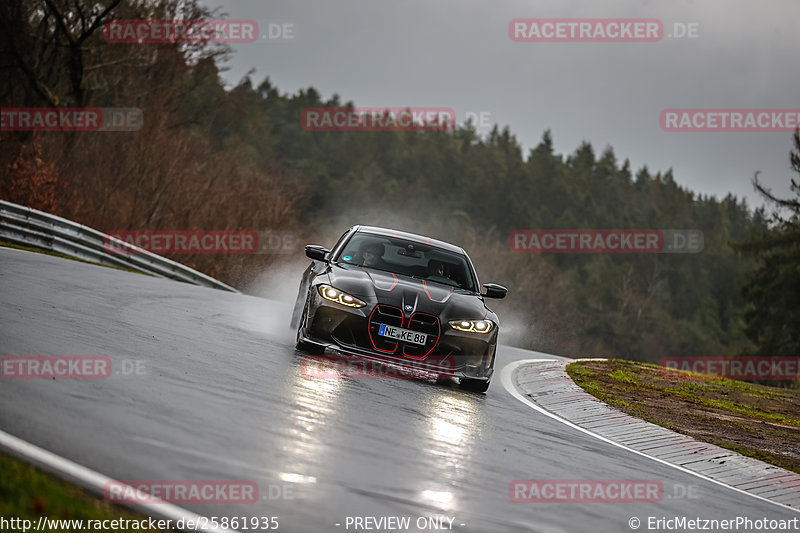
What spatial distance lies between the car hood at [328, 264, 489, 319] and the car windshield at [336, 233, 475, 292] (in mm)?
363

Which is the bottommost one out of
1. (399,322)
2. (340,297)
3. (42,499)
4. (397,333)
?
(42,499)

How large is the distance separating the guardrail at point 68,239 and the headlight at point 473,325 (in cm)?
1393

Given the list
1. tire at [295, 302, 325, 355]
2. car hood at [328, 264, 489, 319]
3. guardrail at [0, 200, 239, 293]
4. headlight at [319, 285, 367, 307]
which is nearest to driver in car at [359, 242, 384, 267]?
car hood at [328, 264, 489, 319]

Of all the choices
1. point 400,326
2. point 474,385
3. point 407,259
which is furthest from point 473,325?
point 407,259

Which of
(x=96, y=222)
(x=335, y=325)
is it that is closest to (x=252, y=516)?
(x=335, y=325)

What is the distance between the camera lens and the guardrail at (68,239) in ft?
70.8

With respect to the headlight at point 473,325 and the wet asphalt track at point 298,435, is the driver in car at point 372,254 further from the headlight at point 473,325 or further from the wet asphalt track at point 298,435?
the headlight at point 473,325

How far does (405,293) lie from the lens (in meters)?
10.6

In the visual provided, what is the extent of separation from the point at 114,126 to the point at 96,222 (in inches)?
270

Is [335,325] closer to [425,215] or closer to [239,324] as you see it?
[239,324]

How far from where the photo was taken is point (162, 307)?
14.1 metres

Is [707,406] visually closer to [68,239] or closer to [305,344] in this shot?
[305,344]

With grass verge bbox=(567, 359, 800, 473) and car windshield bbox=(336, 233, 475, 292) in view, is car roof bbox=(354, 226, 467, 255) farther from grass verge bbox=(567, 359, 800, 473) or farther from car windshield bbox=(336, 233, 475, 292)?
grass verge bbox=(567, 359, 800, 473)

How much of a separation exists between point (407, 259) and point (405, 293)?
142cm
